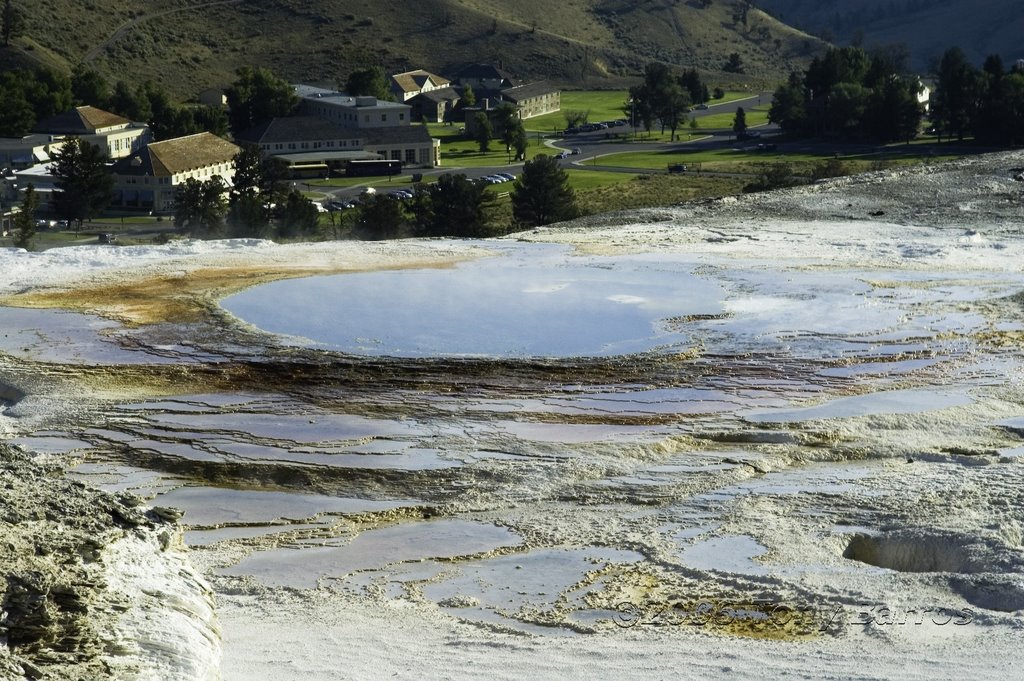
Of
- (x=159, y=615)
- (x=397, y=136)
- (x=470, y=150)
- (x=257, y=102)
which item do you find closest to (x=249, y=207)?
(x=397, y=136)

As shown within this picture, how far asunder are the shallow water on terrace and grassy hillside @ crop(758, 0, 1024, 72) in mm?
134435

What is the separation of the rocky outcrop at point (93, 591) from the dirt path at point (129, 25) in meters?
89.7

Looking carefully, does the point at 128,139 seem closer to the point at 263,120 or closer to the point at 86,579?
the point at 263,120

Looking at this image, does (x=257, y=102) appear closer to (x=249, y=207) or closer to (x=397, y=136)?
(x=397, y=136)

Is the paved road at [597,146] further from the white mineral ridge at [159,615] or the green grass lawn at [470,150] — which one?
the white mineral ridge at [159,615]

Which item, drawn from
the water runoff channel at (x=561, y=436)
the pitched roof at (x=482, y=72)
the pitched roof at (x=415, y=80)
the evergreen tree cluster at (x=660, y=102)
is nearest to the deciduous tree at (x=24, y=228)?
the water runoff channel at (x=561, y=436)

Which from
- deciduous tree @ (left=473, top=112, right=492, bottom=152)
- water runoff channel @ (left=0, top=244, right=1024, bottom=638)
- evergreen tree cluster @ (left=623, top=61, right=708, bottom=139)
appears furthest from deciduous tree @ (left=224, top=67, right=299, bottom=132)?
water runoff channel @ (left=0, top=244, right=1024, bottom=638)

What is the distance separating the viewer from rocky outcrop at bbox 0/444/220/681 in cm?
1220

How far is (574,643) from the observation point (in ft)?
44.9

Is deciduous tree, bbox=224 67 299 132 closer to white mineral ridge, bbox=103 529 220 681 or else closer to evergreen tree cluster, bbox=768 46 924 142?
evergreen tree cluster, bbox=768 46 924 142

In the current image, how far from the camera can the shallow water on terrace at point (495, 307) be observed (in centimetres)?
2456

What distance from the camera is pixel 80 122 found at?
73.4m

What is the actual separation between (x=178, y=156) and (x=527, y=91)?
154 ft

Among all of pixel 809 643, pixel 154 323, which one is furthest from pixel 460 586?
pixel 154 323
